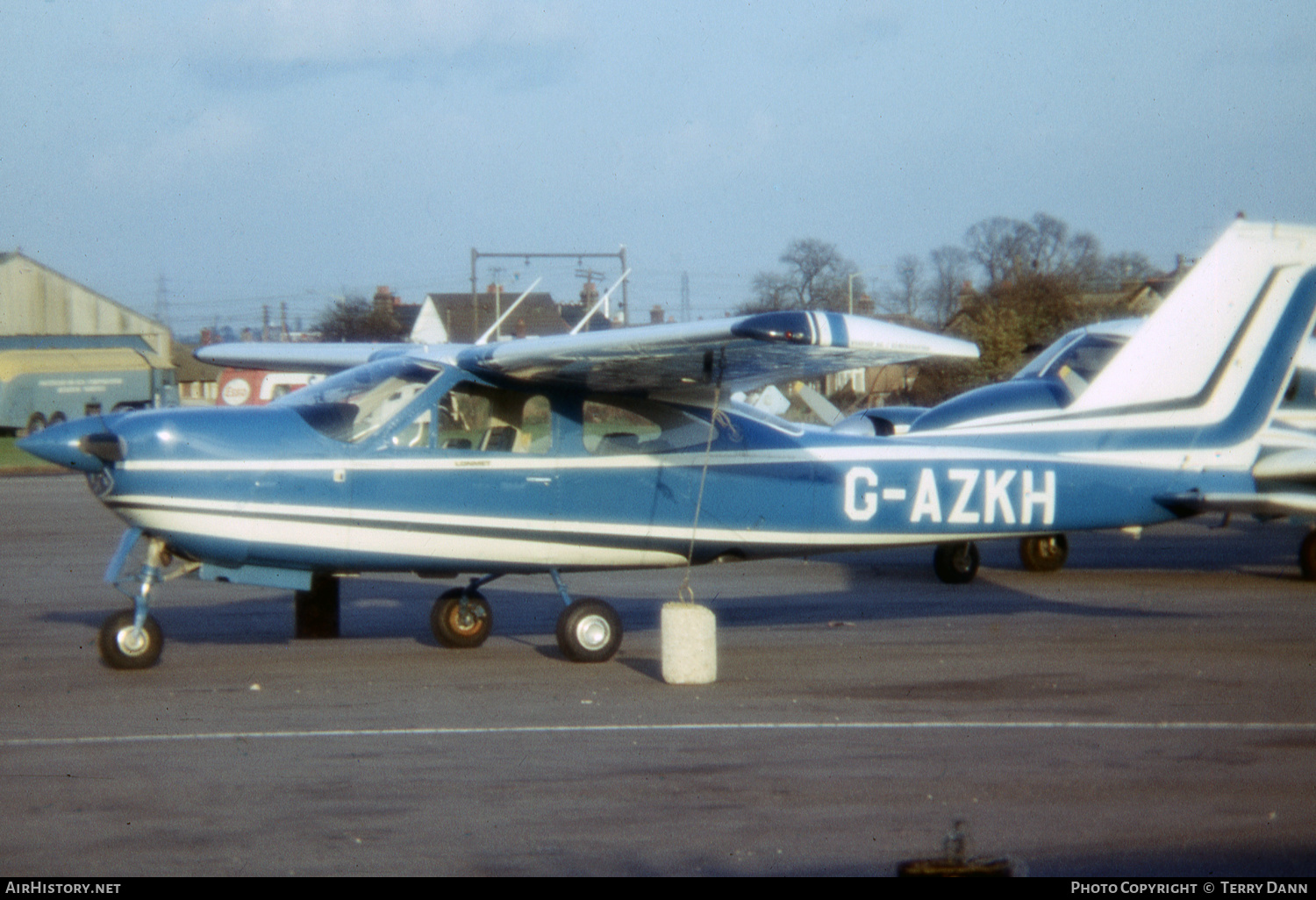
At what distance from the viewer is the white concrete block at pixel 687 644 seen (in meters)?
8.24

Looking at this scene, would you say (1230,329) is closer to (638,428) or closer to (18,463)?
(638,428)

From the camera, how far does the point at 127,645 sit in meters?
8.70

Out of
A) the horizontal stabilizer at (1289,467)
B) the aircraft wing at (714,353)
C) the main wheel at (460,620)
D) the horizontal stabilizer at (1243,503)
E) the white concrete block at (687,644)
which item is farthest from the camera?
the horizontal stabilizer at (1289,467)

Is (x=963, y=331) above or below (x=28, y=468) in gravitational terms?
above

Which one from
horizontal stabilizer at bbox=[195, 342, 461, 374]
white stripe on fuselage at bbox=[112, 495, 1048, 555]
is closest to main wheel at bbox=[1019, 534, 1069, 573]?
white stripe on fuselage at bbox=[112, 495, 1048, 555]

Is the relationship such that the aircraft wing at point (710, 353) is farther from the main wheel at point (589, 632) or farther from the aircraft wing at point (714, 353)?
the main wheel at point (589, 632)

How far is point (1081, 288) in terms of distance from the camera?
42562 millimetres

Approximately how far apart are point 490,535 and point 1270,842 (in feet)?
17.5

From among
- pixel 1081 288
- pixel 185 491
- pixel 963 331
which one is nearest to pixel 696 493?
pixel 185 491

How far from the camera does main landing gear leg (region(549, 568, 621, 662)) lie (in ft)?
29.7

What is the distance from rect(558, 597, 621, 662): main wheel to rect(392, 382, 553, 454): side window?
1.12 metres

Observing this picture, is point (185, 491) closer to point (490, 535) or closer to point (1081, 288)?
point (490, 535)

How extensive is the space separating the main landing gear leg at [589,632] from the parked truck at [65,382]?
48637 millimetres

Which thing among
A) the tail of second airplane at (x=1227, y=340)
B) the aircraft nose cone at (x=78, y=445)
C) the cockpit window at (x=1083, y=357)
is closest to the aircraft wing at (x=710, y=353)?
the aircraft nose cone at (x=78, y=445)
